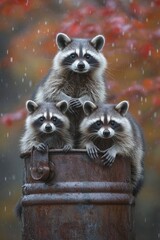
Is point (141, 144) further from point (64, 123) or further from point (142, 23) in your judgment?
point (142, 23)

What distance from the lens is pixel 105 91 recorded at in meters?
6.29

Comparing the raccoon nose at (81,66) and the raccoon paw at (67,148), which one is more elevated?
the raccoon nose at (81,66)

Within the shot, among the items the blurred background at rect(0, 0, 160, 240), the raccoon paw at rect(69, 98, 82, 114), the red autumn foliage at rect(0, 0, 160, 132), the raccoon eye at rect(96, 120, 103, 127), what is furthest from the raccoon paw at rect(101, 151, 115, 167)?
the red autumn foliage at rect(0, 0, 160, 132)

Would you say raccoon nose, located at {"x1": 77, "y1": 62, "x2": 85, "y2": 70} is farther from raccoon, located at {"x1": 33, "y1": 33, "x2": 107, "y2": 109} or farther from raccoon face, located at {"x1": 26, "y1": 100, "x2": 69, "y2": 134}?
raccoon face, located at {"x1": 26, "y1": 100, "x2": 69, "y2": 134}

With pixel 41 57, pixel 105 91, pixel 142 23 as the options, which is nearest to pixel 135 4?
pixel 142 23

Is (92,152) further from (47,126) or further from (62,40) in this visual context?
(62,40)

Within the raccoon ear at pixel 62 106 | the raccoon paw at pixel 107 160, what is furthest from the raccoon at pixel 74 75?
the raccoon paw at pixel 107 160

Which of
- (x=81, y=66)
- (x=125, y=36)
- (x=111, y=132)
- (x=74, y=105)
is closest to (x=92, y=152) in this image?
(x=111, y=132)

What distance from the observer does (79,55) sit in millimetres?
5992

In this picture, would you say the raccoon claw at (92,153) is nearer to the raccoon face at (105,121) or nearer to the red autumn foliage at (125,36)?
the raccoon face at (105,121)

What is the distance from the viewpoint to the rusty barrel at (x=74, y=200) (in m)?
5.12

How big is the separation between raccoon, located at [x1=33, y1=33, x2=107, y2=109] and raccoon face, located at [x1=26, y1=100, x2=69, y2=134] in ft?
0.93

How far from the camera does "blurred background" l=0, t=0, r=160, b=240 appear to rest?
8398mm

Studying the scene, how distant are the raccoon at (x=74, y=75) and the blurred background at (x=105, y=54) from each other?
0.78 meters
